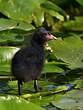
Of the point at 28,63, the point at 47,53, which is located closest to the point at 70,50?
the point at 47,53

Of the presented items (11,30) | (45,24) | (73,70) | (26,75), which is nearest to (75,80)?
(73,70)

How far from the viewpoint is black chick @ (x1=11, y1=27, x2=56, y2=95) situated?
4.16m

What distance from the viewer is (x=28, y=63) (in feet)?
13.8

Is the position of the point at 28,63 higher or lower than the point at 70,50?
higher

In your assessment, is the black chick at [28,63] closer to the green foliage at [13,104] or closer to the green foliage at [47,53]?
the green foliage at [47,53]

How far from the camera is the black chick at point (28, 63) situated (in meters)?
4.16

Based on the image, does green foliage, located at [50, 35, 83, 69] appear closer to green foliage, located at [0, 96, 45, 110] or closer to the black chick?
the black chick

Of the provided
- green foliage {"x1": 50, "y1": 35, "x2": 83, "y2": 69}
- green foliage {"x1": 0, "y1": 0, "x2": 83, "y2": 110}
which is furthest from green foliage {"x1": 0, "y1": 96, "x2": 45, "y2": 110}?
green foliage {"x1": 50, "y1": 35, "x2": 83, "y2": 69}

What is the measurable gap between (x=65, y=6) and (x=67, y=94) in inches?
127

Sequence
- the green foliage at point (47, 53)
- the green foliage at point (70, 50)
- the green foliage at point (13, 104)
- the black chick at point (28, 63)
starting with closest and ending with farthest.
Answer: the green foliage at point (13, 104) → the green foliage at point (47, 53) → the black chick at point (28, 63) → the green foliage at point (70, 50)

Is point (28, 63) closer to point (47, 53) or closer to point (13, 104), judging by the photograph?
point (47, 53)

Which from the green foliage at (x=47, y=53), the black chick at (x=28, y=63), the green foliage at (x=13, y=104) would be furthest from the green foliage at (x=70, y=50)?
the green foliage at (x=13, y=104)

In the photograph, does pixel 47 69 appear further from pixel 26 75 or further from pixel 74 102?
pixel 74 102

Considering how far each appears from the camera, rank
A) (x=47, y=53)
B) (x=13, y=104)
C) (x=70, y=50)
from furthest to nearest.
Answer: (x=70, y=50), (x=47, y=53), (x=13, y=104)
